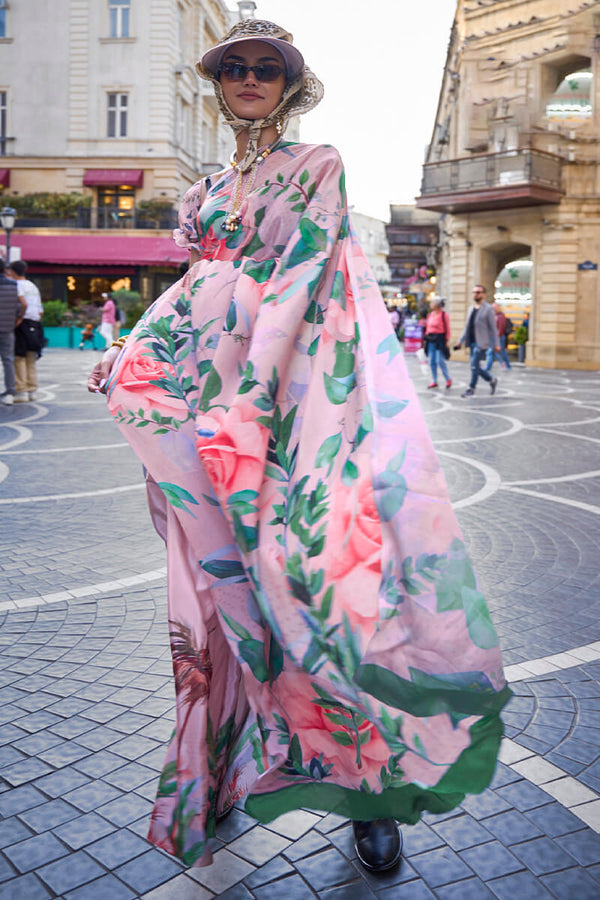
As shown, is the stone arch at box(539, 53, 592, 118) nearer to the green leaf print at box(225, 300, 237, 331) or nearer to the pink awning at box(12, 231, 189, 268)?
the pink awning at box(12, 231, 189, 268)

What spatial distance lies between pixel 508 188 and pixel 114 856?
89.8ft

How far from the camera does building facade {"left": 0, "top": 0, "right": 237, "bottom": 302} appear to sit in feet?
115

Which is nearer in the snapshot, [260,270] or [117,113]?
[260,270]

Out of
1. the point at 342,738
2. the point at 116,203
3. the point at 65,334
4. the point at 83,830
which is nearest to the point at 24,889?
the point at 83,830

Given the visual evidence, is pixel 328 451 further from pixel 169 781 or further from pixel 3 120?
pixel 3 120

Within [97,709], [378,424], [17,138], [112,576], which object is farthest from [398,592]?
[17,138]

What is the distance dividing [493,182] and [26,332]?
19500mm

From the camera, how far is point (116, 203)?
119 feet

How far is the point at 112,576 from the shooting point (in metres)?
4.53

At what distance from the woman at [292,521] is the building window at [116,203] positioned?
35.0m

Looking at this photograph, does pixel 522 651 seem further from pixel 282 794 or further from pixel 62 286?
pixel 62 286

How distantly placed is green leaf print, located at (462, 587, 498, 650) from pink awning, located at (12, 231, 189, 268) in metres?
33.9

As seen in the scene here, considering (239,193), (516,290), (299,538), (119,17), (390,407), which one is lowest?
(299,538)

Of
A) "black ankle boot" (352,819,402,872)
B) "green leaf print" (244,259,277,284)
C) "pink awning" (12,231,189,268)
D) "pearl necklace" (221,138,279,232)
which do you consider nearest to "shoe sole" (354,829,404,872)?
"black ankle boot" (352,819,402,872)
